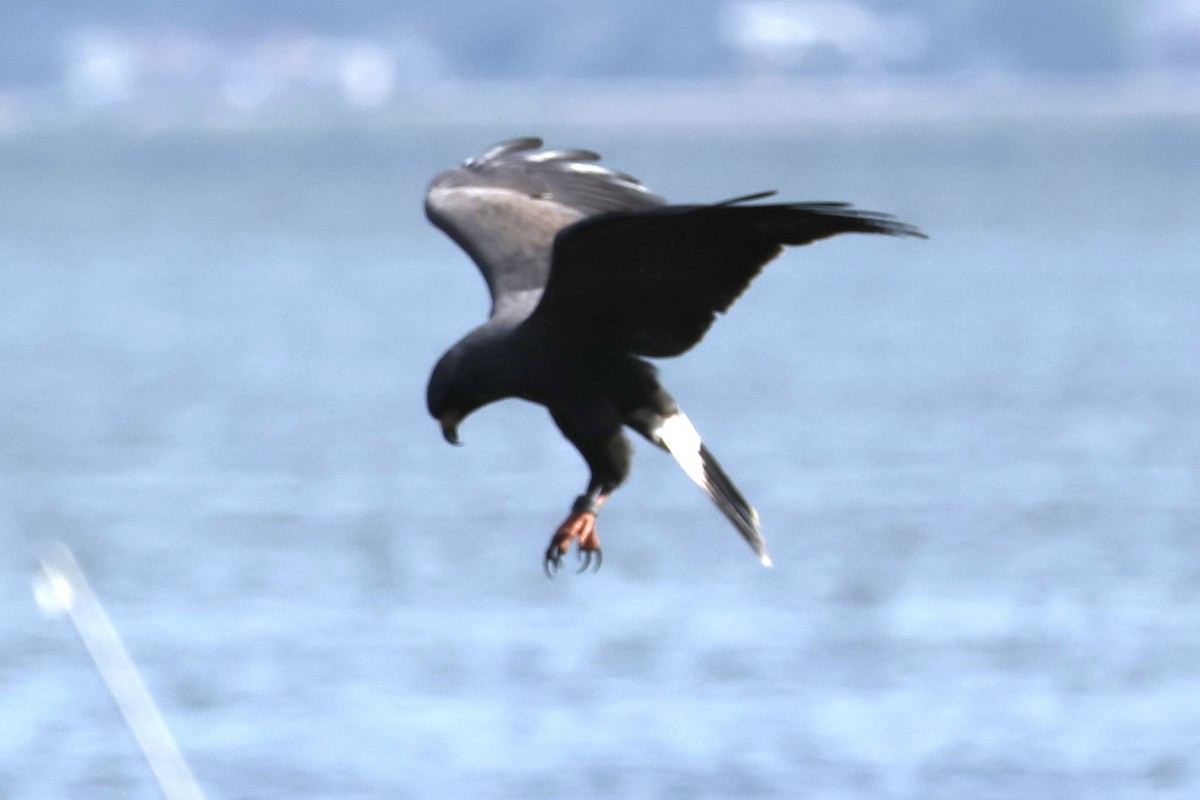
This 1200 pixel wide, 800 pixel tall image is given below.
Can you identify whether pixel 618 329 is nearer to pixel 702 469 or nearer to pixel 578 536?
pixel 702 469

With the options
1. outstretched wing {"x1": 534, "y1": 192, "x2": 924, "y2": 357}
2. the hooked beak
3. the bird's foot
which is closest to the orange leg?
the bird's foot

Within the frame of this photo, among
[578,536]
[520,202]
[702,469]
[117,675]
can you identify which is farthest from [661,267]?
[117,675]

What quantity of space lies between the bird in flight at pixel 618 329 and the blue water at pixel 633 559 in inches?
227

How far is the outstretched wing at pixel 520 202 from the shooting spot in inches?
327

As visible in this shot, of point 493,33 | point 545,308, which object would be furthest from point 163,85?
point 545,308

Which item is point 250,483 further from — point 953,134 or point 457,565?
point 953,134

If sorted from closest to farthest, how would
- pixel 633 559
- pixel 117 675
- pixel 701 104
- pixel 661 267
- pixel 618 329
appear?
pixel 117 675 < pixel 661 267 < pixel 618 329 < pixel 633 559 < pixel 701 104

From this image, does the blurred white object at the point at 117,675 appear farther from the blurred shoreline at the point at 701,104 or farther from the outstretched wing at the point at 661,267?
the blurred shoreline at the point at 701,104

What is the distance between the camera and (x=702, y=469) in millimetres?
7750

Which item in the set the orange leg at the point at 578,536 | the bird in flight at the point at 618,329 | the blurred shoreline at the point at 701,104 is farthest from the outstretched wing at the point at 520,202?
the blurred shoreline at the point at 701,104

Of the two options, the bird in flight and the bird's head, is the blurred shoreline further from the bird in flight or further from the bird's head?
the bird's head

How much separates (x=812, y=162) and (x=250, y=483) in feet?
276

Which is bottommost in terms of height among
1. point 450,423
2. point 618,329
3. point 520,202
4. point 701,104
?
point 450,423

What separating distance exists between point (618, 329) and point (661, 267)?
21 cm
